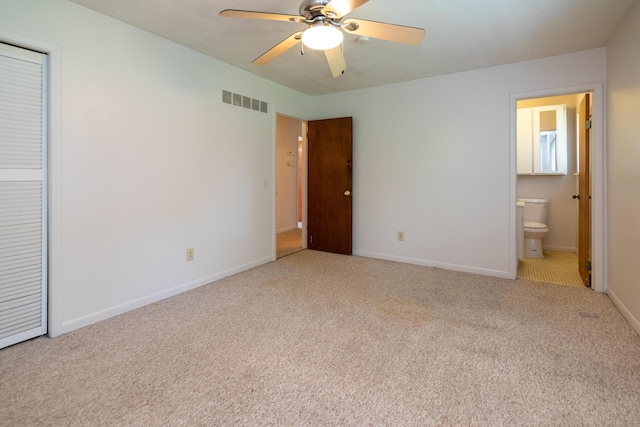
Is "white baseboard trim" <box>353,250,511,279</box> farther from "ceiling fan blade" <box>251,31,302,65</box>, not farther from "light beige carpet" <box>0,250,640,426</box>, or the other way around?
"ceiling fan blade" <box>251,31,302,65</box>

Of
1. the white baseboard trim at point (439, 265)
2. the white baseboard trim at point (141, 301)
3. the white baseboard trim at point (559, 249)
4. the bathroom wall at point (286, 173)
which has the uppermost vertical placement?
the bathroom wall at point (286, 173)

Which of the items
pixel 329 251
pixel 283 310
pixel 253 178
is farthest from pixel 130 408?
pixel 329 251

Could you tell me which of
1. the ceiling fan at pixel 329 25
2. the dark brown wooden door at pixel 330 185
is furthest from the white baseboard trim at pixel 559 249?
the ceiling fan at pixel 329 25

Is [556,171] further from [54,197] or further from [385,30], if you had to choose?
[54,197]

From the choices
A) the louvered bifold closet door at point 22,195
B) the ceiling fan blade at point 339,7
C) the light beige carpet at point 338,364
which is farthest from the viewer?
the louvered bifold closet door at point 22,195

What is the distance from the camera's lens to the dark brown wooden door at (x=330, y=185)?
430 cm

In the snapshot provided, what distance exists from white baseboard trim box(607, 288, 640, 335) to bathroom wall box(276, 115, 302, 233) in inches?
196

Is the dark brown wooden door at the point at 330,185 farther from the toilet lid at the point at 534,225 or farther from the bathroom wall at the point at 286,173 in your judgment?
the toilet lid at the point at 534,225

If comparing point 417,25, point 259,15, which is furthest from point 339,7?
point 417,25

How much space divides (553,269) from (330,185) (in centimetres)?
295

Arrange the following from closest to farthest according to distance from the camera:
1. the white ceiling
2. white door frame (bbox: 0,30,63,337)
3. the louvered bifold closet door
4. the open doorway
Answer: the louvered bifold closet door < white door frame (bbox: 0,30,63,337) < the white ceiling < the open doorway

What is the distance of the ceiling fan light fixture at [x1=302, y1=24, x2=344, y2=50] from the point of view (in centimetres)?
175

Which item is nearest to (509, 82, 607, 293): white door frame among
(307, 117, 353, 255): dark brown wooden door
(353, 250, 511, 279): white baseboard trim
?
(353, 250, 511, 279): white baseboard trim

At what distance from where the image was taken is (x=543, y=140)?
4.64 m
